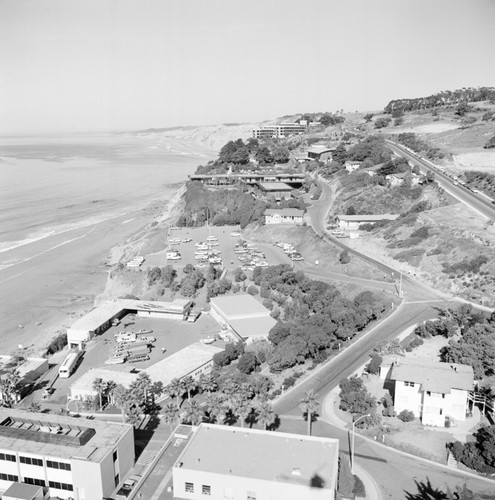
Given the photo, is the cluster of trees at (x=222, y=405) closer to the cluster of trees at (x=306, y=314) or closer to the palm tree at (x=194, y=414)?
the palm tree at (x=194, y=414)

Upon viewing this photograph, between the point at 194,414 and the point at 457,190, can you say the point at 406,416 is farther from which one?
the point at 457,190

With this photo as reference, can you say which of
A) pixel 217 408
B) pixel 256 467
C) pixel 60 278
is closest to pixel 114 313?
pixel 60 278

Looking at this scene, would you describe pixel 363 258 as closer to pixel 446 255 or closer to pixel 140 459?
pixel 446 255

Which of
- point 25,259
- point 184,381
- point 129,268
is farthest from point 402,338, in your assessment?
point 25,259

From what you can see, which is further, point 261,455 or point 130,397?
point 130,397

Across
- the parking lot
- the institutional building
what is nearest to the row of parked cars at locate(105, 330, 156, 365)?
the parking lot

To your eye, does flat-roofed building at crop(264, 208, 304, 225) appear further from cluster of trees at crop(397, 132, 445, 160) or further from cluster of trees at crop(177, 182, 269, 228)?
cluster of trees at crop(397, 132, 445, 160)
